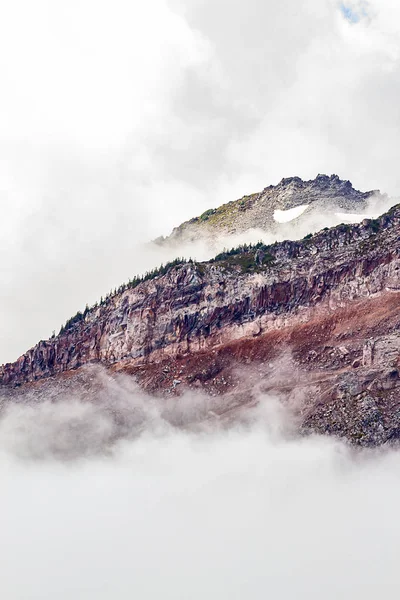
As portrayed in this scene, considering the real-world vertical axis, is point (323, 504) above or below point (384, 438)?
below

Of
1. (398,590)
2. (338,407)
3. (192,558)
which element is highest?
(338,407)

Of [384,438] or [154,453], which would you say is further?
[154,453]

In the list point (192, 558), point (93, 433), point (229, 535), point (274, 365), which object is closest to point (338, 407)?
point (274, 365)

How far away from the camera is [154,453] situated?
186 meters

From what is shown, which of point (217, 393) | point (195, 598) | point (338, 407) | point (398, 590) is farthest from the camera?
point (217, 393)

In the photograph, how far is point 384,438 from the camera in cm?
15800

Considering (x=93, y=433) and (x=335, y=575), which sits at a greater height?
(x=93, y=433)

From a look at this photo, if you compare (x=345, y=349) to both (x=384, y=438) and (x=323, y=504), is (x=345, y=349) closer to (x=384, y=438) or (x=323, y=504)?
(x=384, y=438)

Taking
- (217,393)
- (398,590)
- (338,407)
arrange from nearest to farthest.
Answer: (398,590), (338,407), (217,393)

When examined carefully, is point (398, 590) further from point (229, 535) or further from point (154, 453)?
point (154, 453)

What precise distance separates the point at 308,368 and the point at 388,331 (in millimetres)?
21162

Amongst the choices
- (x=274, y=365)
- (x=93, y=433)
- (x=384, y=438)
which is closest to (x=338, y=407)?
(x=384, y=438)

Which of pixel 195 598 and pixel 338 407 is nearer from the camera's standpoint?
pixel 338 407

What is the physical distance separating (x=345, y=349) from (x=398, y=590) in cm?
5622
